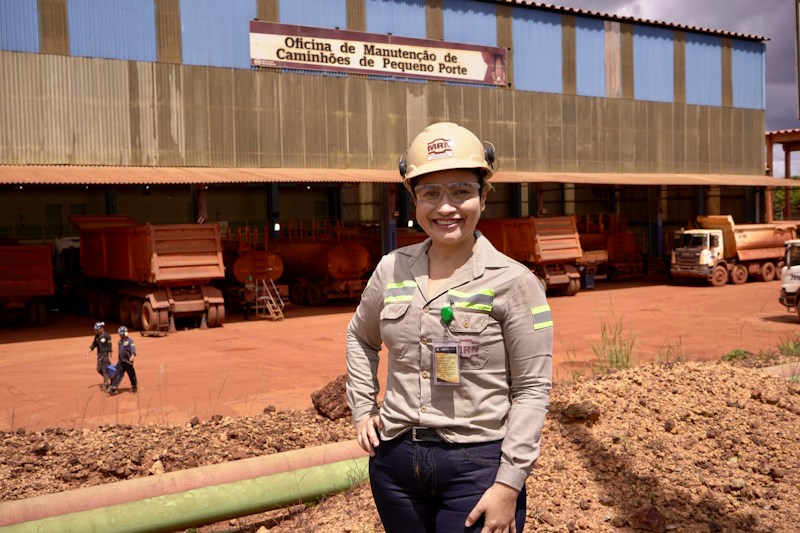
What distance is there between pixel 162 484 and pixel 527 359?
3.09 metres

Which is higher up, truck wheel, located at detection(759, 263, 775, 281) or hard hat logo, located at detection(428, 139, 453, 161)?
hard hat logo, located at detection(428, 139, 453, 161)

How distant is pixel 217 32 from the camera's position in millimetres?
25734

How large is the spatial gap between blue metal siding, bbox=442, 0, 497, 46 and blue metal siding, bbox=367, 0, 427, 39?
3.62 ft

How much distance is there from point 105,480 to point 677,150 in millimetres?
33859

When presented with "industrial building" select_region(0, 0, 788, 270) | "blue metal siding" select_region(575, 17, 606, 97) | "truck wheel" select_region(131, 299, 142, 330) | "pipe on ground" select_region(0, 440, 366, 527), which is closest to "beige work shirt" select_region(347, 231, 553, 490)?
"pipe on ground" select_region(0, 440, 366, 527)

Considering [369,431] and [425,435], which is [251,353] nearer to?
[369,431]

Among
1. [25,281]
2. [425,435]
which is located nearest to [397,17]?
[25,281]

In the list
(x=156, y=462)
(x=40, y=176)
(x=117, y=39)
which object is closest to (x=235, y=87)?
(x=117, y=39)

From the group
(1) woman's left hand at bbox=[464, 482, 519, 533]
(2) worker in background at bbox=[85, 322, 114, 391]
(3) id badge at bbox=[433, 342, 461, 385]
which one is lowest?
(2) worker in background at bbox=[85, 322, 114, 391]

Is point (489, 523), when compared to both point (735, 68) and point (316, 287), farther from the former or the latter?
point (735, 68)

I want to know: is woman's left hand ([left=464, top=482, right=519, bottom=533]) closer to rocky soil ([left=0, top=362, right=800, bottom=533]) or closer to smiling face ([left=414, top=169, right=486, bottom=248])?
smiling face ([left=414, top=169, right=486, bottom=248])

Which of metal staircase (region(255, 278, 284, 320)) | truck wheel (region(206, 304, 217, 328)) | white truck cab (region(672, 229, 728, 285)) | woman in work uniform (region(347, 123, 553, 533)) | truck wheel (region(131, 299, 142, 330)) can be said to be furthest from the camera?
white truck cab (region(672, 229, 728, 285))

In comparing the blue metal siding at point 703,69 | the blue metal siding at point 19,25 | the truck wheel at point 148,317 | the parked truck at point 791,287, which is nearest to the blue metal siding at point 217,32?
the blue metal siding at point 19,25

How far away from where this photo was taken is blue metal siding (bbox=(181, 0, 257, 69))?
25219 millimetres
